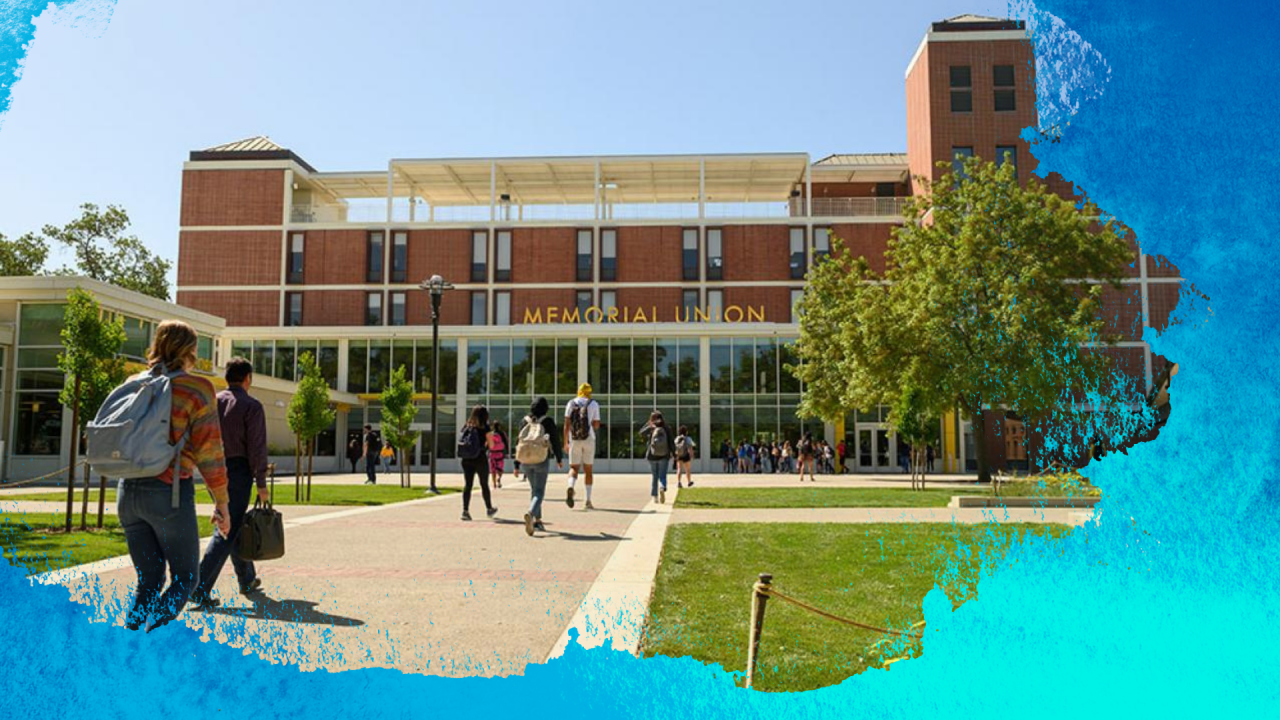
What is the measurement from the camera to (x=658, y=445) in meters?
15.4

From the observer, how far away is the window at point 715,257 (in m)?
46.7

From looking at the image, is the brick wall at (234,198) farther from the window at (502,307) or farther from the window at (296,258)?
the window at (502,307)

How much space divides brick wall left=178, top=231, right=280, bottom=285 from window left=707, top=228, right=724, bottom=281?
21468 mm

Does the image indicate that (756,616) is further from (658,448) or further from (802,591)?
(658,448)

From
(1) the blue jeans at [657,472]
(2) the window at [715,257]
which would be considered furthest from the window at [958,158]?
(2) the window at [715,257]

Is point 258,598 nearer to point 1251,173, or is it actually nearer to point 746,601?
point 746,601

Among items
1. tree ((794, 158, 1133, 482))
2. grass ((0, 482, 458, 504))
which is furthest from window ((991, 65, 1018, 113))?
grass ((0, 482, 458, 504))

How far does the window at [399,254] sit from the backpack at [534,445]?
127ft

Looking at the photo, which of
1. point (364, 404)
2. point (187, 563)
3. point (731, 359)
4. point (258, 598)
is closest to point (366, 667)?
point (187, 563)

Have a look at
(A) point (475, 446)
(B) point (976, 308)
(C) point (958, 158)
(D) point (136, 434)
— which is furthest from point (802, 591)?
(C) point (958, 158)

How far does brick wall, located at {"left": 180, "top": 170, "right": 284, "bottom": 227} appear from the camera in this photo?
4550 centimetres

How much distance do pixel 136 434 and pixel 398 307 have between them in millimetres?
45107

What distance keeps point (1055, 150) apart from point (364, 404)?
40.0 metres

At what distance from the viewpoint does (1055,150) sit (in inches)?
114
